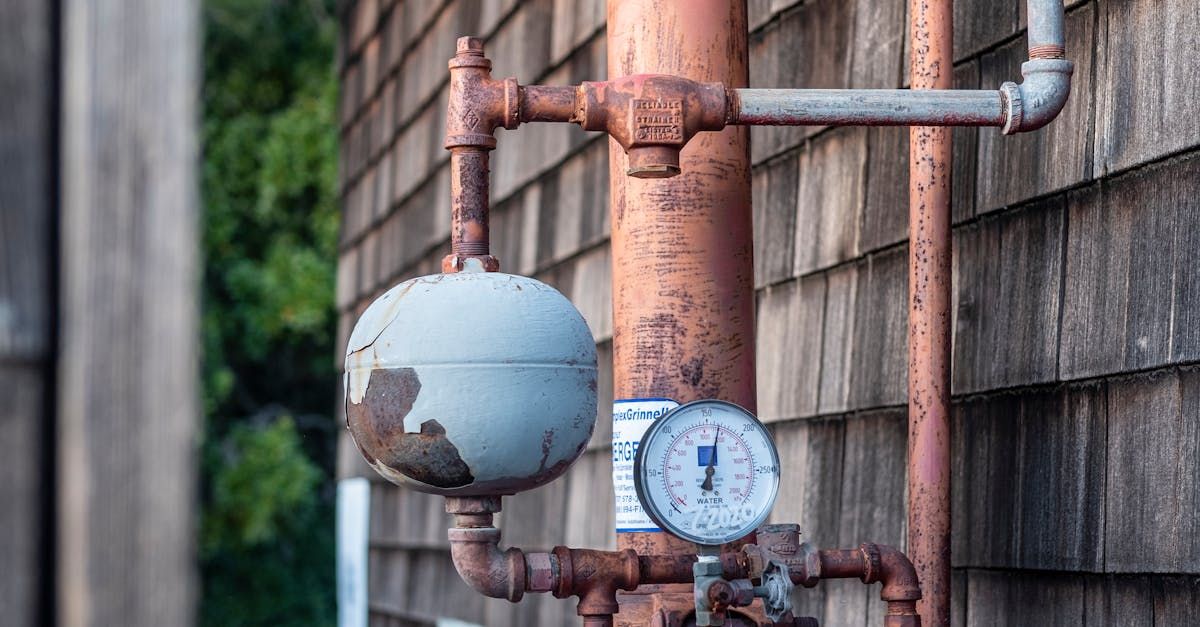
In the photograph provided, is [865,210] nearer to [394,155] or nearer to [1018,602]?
[1018,602]

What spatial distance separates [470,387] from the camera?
1960 mm

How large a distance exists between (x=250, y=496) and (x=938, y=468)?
35.0 feet

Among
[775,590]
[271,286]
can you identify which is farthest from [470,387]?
[271,286]

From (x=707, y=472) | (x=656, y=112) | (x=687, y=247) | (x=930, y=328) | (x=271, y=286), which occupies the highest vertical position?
(x=271, y=286)

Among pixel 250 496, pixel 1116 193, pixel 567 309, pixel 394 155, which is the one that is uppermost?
pixel 394 155

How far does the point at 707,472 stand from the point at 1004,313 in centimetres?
60

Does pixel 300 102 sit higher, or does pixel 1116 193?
pixel 300 102

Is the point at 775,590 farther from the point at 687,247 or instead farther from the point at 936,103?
the point at 936,103

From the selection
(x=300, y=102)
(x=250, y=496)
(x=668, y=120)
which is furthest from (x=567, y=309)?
(x=300, y=102)

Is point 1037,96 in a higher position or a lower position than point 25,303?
higher

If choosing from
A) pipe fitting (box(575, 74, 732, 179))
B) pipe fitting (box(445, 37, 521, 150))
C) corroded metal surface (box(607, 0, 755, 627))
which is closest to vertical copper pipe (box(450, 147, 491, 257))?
pipe fitting (box(445, 37, 521, 150))

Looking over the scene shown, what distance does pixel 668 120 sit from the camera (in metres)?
1.99

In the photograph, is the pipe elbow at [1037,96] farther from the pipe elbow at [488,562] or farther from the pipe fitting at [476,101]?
the pipe elbow at [488,562]

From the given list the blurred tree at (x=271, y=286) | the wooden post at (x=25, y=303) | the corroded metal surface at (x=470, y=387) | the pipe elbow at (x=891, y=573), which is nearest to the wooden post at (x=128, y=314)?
the wooden post at (x=25, y=303)
